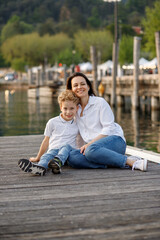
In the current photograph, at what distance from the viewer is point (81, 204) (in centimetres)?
389

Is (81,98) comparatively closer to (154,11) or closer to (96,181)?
(96,181)

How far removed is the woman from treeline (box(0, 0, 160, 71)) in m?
37.3

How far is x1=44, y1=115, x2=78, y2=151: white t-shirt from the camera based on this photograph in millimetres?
5738

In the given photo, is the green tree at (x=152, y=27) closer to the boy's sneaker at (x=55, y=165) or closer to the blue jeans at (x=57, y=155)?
the blue jeans at (x=57, y=155)

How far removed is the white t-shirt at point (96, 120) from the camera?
5504 millimetres

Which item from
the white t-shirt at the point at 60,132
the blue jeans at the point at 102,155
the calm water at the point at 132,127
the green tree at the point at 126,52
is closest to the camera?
the blue jeans at the point at 102,155

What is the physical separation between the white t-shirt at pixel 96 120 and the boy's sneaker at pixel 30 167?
0.82m

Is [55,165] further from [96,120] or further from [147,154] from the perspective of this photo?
[147,154]

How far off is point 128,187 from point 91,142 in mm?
1136

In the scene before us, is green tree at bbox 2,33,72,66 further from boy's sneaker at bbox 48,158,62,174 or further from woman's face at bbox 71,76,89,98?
boy's sneaker at bbox 48,158,62,174

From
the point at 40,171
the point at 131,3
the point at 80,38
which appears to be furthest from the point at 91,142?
the point at 131,3

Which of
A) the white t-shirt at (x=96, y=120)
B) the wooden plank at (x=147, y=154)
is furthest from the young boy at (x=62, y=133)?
the wooden plank at (x=147, y=154)

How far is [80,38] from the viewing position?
80750mm

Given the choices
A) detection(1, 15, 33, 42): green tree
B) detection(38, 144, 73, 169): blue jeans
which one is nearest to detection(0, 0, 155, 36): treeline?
detection(1, 15, 33, 42): green tree
